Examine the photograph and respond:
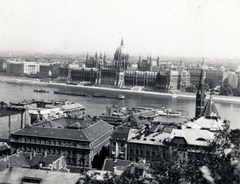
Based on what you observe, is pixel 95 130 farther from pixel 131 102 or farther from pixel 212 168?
pixel 131 102

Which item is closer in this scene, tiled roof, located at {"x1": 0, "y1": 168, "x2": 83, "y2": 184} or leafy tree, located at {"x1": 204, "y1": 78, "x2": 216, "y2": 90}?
tiled roof, located at {"x1": 0, "y1": 168, "x2": 83, "y2": 184}

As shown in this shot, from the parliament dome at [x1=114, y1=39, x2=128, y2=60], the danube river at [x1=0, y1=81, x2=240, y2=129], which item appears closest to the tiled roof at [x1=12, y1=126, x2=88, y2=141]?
the danube river at [x1=0, y1=81, x2=240, y2=129]

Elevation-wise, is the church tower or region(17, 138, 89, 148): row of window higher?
the church tower

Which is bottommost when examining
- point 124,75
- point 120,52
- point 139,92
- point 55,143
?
point 139,92

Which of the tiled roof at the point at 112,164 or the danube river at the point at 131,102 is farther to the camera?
the danube river at the point at 131,102

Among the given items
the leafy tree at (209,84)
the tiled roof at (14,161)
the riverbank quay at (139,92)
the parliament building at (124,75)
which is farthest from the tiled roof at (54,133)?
the parliament building at (124,75)

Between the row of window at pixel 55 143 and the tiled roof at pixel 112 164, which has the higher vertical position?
the tiled roof at pixel 112 164

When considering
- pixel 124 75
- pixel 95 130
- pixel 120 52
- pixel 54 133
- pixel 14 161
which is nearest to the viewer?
pixel 14 161

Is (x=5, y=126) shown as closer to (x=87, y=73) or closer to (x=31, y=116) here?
(x=31, y=116)

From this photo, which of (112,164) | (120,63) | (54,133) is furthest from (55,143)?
(120,63)

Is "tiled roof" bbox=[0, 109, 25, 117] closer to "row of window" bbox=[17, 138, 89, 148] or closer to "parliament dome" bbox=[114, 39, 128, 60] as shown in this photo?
"row of window" bbox=[17, 138, 89, 148]

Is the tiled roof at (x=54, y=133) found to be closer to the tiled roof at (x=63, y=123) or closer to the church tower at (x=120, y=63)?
the tiled roof at (x=63, y=123)
